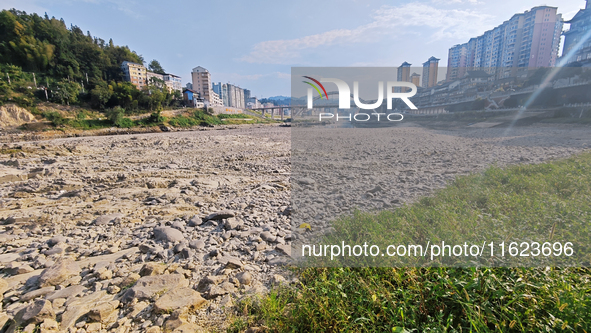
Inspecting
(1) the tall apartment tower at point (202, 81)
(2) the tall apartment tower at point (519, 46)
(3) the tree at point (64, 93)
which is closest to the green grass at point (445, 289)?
(2) the tall apartment tower at point (519, 46)

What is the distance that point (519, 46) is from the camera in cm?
1270

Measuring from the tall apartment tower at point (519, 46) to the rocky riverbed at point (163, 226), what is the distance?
5.07 metres

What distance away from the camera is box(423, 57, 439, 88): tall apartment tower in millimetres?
7613

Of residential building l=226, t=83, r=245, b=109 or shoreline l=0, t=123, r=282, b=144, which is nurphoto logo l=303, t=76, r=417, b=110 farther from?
residential building l=226, t=83, r=245, b=109

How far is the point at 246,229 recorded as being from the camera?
4277mm

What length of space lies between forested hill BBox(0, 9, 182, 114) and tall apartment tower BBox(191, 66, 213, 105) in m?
22.4

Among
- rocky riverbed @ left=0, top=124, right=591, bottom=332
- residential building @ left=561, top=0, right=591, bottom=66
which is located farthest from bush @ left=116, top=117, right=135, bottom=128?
residential building @ left=561, top=0, right=591, bottom=66

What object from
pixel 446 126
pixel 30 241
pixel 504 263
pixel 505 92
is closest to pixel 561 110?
pixel 505 92

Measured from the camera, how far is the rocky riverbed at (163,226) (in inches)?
98.1

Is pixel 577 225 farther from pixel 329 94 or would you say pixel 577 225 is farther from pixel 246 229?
pixel 329 94

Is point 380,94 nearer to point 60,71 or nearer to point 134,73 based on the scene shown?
point 60,71

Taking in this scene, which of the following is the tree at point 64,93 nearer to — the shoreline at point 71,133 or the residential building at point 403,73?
the shoreline at point 71,133

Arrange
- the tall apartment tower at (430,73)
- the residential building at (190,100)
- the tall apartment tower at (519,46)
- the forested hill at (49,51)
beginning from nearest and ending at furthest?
1. the tall apartment tower at (430,73)
2. the tall apartment tower at (519,46)
3. the forested hill at (49,51)
4. the residential building at (190,100)

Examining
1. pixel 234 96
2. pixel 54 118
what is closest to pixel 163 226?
pixel 54 118
